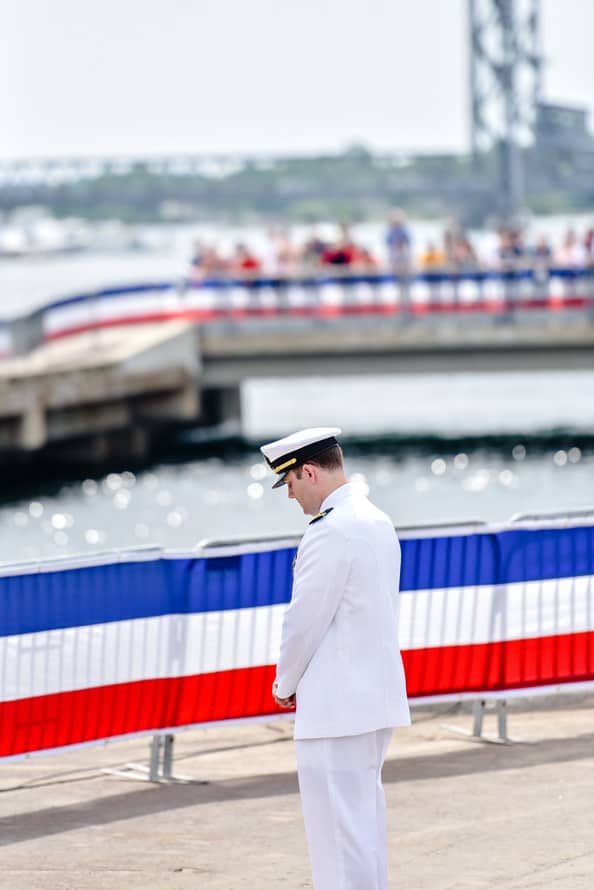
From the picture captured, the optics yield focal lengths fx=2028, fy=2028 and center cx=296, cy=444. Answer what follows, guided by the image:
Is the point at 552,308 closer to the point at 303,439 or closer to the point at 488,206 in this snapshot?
the point at 303,439

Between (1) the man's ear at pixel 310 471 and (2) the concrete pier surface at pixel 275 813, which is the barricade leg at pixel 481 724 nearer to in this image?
(2) the concrete pier surface at pixel 275 813

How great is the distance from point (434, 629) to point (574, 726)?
82 centimetres

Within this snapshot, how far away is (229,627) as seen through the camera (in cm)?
883

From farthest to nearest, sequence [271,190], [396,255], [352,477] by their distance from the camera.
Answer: [271,190]
[396,255]
[352,477]

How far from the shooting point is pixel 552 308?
33.6m

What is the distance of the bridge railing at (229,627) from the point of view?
27.7 ft

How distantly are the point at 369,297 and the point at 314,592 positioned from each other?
28.7 metres

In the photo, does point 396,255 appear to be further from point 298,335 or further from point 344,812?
point 344,812

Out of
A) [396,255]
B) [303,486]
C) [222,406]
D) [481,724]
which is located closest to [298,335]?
[396,255]

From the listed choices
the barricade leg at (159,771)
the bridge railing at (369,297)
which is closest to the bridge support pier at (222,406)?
the bridge railing at (369,297)

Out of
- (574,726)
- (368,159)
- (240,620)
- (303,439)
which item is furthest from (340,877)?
(368,159)

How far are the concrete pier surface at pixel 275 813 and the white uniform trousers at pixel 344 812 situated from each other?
1035 millimetres

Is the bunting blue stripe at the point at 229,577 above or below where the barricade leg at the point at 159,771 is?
above

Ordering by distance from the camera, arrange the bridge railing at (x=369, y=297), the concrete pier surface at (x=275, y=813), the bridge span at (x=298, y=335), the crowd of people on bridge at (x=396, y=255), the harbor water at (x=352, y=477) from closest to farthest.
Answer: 1. the concrete pier surface at (x=275, y=813)
2. the harbor water at (x=352, y=477)
3. the bridge span at (x=298, y=335)
4. the bridge railing at (x=369, y=297)
5. the crowd of people on bridge at (x=396, y=255)
